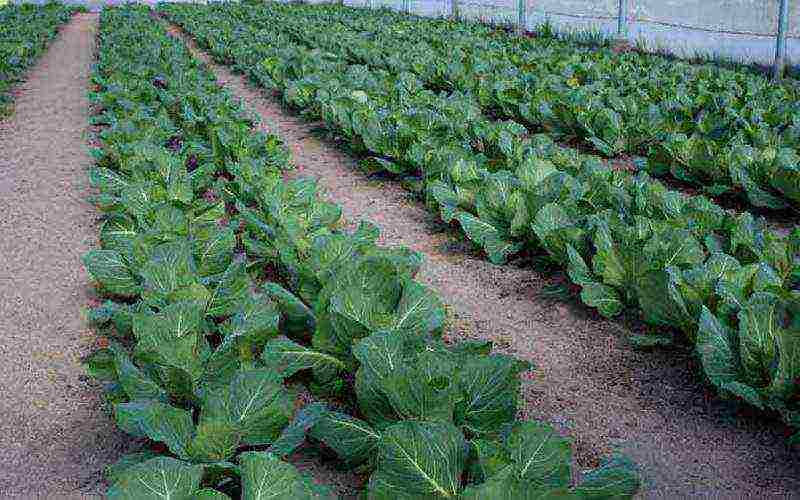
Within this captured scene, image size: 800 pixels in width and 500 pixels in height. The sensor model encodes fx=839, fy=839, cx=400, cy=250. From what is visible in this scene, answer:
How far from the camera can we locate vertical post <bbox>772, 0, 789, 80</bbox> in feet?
33.7

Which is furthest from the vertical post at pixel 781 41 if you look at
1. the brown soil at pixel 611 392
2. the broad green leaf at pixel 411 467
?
the broad green leaf at pixel 411 467

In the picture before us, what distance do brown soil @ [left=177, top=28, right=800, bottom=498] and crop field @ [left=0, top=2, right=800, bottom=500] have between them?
11mm

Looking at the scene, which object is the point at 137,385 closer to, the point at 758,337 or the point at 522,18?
the point at 758,337

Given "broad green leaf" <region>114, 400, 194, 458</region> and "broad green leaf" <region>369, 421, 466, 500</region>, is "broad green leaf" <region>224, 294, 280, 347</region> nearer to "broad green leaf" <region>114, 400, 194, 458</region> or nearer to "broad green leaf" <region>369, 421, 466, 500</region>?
"broad green leaf" <region>114, 400, 194, 458</region>

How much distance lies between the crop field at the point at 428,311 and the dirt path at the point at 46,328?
0.07 feet

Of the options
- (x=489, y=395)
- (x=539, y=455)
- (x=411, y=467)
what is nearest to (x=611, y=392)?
(x=489, y=395)

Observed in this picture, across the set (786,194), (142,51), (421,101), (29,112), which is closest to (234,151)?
(421,101)

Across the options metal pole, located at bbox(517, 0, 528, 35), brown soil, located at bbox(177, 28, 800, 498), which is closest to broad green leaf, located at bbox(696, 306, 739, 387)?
brown soil, located at bbox(177, 28, 800, 498)

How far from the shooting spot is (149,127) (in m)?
6.38

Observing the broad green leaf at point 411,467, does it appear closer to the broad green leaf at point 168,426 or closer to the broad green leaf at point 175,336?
the broad green leaf at point 168,426

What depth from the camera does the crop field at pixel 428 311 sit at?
2.39 metres

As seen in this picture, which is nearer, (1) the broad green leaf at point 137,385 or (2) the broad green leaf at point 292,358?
(1) the broad green leaf at point 137,385

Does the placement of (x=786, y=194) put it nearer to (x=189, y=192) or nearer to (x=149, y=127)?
(x=189, y=192)

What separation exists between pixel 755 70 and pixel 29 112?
8961 millimetres
